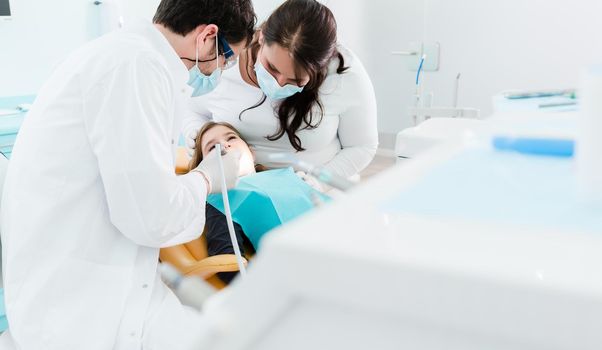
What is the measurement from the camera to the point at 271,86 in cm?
195

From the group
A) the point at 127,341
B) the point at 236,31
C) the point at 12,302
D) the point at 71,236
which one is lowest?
the point at 127,341

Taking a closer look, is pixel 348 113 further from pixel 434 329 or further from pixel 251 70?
pixel 434 329

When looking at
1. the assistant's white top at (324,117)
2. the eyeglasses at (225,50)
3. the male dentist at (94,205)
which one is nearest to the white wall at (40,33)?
the assistant's white top at (324,117)

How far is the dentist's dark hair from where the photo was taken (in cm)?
134

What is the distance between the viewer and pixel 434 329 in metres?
0.32

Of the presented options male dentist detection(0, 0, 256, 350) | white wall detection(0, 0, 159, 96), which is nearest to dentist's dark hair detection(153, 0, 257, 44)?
male dentist detection(0, 0, 256, 350)

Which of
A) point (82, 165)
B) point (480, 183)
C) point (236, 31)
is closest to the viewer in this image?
point (480, 183)

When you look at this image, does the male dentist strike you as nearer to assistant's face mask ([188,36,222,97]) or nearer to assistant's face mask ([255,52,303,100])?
assistant's face mask ([188,36,222,97])

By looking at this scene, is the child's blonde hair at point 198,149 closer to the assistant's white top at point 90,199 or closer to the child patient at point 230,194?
the child patient at point 230,194

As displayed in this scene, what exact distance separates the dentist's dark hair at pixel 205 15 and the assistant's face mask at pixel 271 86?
478 millimetres

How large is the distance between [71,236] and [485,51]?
4.01 meters

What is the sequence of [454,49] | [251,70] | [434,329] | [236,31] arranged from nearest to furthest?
[434,329] → [236,31] → [251,70] → [454,49]

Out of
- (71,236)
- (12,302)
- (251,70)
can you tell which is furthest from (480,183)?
(251,70)

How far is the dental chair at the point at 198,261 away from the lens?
1430 millimetres
